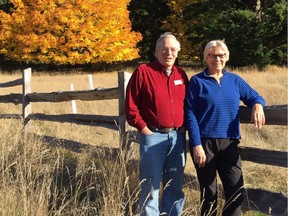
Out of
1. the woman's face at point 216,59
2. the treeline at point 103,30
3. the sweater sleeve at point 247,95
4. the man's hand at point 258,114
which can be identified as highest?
A: the treeline at point 103,30

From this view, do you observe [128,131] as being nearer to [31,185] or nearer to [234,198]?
[31,185]

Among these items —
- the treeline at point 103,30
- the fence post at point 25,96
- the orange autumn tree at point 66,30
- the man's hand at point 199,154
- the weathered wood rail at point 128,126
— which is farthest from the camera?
the treeline at point 103,30

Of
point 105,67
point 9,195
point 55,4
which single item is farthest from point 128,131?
point 105,67

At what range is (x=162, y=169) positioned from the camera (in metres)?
3.83

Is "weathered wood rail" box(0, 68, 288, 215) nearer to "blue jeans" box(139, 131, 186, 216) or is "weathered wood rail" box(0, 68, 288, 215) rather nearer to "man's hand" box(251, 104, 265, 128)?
"man's hand" box(251, 104, 265, 128)

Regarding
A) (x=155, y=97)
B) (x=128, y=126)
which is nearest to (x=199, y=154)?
(x=155, y=97)

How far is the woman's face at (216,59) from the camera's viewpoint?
355cm

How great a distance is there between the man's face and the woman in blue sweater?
10.0 inches

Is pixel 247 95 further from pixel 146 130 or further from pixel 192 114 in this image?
pixel 146 130

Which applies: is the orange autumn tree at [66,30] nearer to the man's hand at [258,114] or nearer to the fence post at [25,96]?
the fence post at [25,96]

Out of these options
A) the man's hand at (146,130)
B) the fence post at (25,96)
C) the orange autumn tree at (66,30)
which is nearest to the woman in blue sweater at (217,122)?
the man's hand at (146,130)

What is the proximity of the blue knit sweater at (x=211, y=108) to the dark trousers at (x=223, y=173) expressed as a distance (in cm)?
9

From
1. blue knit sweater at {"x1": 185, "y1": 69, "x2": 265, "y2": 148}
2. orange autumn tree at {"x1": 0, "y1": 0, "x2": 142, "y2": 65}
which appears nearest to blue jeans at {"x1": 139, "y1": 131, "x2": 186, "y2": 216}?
blue knit sweater at {"x1": 185, "y1": 69, "x2": 265, "y2": 148}

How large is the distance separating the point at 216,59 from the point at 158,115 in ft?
2.23
